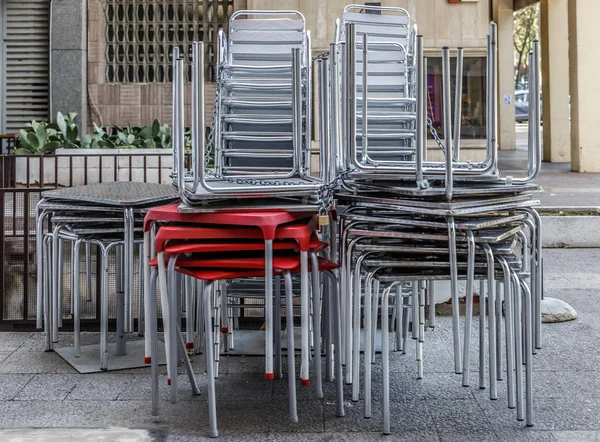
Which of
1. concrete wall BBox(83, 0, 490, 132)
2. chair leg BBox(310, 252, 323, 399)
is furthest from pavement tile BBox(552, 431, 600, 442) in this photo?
concrete wall BBox(83, 0, 490, 132)

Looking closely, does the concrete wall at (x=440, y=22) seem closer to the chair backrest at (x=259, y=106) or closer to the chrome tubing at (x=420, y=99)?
the chair backrest at (x=259, y=106)

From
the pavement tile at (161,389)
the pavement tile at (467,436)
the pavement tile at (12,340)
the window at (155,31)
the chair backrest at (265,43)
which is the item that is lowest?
the pavement tile at (467,436)

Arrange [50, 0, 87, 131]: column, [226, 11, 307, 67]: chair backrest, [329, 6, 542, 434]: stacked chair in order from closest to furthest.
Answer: [329, 6, 542, 434]: stacked chair < [226, 11, 307, 67]: chair backrest < [50, 0, 87, 131]: column

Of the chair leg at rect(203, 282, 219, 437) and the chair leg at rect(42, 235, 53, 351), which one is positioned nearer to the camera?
the chair leg at rect(203, 282, 219, 437)

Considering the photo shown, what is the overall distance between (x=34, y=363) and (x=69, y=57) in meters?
13.7

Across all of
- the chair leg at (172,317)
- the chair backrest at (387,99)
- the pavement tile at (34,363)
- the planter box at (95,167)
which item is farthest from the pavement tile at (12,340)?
the planter box at (95,167)

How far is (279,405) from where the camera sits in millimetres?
4383

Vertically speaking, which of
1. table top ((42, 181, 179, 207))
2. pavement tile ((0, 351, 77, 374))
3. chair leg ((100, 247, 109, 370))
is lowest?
pavement tile ((0, 351, 77, 374))

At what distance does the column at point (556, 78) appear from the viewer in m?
24.0

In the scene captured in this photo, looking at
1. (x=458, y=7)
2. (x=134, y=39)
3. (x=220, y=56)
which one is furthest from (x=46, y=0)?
(x=220, y=56)

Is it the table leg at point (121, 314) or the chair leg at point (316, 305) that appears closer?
the chair leg at point (316, 305)

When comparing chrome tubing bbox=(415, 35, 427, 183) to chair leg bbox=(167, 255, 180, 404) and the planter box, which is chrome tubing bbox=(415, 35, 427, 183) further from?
the planter box

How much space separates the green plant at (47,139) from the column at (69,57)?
12.6ft

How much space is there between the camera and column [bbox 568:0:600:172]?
20172 millimetres
